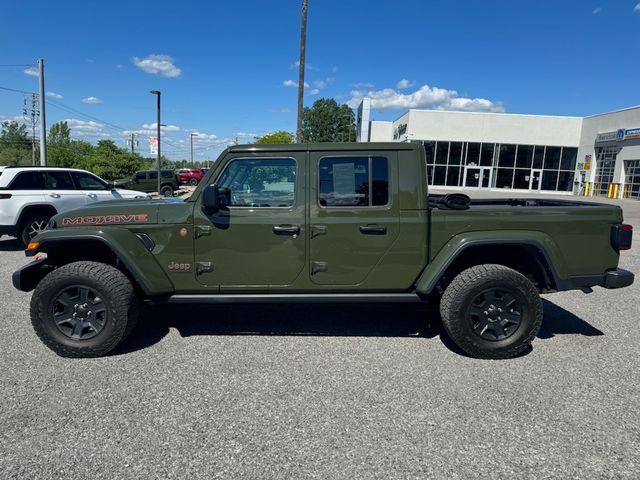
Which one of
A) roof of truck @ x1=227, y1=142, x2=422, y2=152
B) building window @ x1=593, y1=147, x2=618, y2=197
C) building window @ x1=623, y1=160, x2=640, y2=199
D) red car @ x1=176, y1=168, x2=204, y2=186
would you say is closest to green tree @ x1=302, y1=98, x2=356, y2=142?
red car @ x1=176, y1=168, x2=204, y2=186

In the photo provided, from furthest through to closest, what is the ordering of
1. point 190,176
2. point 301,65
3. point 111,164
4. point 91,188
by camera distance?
point 111,164 < point 190,176 < point 301,65 < point 91,188

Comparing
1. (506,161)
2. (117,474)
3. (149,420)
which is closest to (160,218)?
(149,420)

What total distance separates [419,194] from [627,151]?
36248mm

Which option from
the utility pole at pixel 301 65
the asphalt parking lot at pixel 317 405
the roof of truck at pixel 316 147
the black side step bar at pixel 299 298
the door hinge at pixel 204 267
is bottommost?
the asphalt parking lot at pixel 317 405

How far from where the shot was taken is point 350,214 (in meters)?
3.91

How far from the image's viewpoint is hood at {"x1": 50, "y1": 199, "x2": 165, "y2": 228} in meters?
3.92

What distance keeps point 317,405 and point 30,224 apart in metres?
8.21

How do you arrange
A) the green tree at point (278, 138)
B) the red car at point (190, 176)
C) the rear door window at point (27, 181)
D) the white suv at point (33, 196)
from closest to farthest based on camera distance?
the white suv at point (33, 196) < the rear door window at point (27, 181) < the red car at point (190, 176) < the green tree at point (278, 138)

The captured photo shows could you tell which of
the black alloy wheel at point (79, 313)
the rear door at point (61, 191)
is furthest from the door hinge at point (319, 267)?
the rear door at point (61, 191)

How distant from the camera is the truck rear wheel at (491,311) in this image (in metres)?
3.85

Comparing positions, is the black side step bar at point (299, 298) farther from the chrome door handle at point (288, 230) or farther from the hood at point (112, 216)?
the hood at point (112, 216)

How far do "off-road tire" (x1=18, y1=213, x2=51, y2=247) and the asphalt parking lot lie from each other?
471cm

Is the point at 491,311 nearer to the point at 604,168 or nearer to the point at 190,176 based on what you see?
the point at 604,168

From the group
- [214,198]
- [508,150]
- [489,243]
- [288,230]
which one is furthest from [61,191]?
[508,150]
